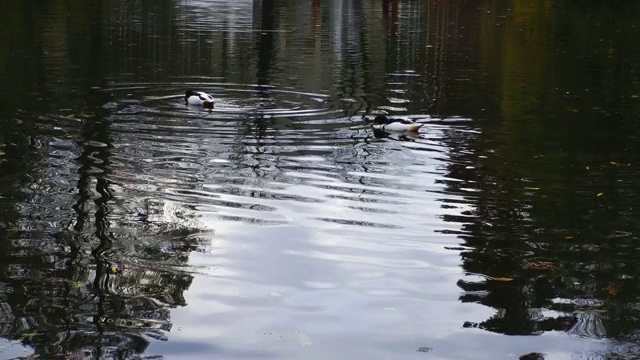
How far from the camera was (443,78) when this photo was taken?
83.3ft

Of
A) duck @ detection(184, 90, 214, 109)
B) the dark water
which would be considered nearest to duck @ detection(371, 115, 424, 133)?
the dark water

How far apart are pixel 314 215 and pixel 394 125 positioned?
5585 mm

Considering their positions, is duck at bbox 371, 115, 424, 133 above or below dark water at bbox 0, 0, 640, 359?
above

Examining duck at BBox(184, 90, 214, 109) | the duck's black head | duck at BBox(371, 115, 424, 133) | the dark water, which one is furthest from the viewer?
duck at BBox(184, 90, 214, 109)

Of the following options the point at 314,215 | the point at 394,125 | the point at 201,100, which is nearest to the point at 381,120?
the point at 394,125

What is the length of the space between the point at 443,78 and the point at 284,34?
50.3 ft

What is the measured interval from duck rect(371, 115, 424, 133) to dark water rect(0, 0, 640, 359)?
0.24 metres

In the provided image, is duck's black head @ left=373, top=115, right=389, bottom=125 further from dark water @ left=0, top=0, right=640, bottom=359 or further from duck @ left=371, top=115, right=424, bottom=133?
dark water @ left=0, top=0, right=640, bottom=359

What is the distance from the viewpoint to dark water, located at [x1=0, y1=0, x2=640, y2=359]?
8109mm

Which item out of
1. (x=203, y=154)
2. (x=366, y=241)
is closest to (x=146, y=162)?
(x=203, y=154)

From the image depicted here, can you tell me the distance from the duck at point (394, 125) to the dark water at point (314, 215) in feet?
0.80

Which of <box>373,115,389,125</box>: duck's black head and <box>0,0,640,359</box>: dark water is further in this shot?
<box>373,115,389,125</box>: duck's black head

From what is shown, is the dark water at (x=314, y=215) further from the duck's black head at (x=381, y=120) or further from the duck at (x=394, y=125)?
the duck's black head at (x=381, y=120)

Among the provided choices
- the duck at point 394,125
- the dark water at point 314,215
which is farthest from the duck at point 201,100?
the duck at point 394,125
